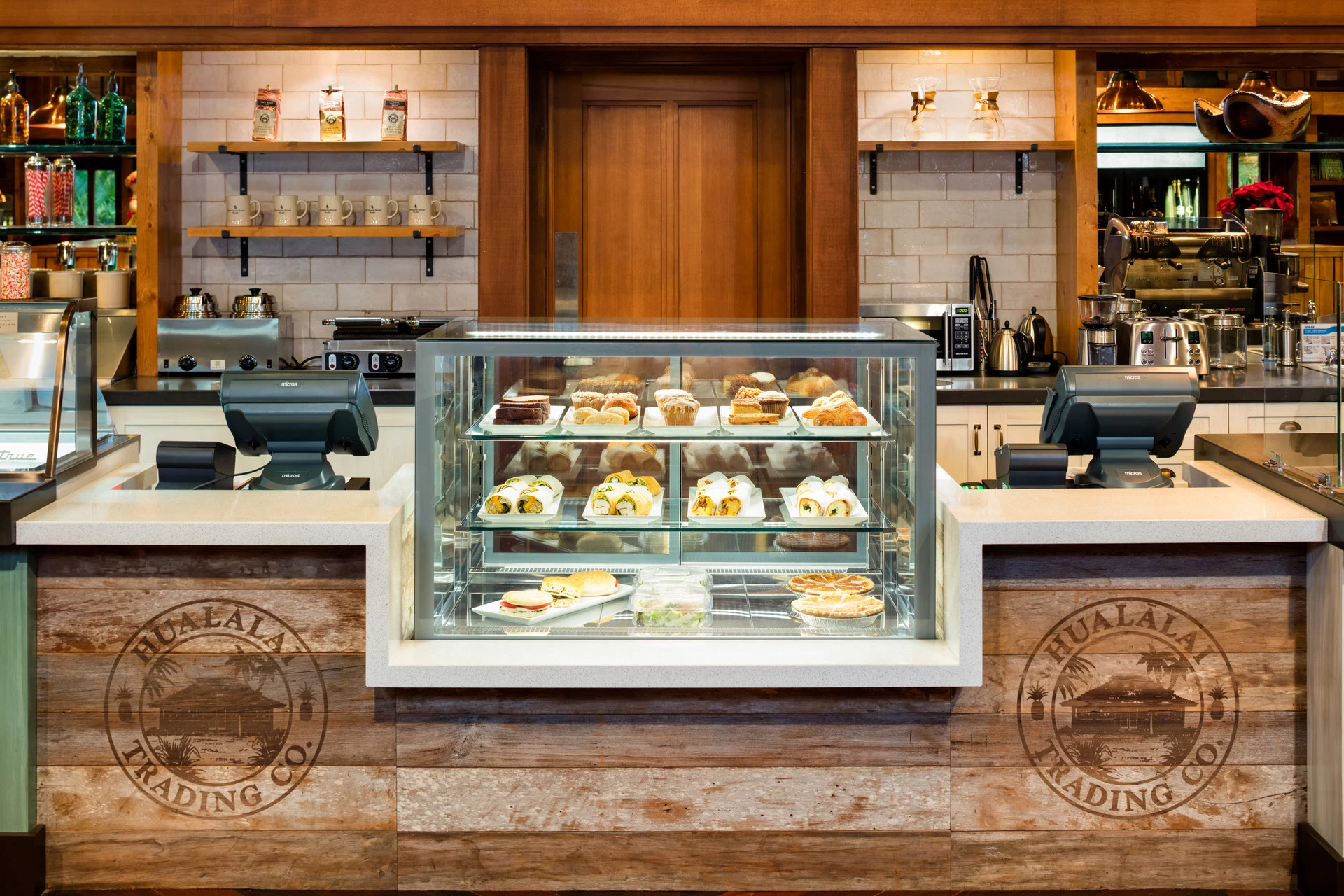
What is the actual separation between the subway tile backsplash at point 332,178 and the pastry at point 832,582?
280cm

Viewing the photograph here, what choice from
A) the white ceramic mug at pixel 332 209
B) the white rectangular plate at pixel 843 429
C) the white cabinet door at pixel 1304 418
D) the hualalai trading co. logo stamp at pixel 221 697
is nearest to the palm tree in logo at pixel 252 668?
the hualalai trading co. logo stamp at pixel 221 697

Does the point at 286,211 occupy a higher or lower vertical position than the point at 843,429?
higher

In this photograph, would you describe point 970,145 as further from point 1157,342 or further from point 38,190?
point 38,190

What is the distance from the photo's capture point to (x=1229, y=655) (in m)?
2.39

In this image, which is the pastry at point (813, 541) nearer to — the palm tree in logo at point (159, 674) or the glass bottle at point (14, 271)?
the palm tree in logo at point (159, 674)

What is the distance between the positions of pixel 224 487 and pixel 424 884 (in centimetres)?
103

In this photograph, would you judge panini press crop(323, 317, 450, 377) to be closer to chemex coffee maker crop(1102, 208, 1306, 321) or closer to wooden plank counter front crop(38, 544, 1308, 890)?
wooden plank counter front crop(38, 544, 1308, 890)

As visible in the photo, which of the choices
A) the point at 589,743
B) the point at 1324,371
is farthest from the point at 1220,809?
the point at 589,743

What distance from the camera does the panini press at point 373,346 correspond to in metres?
4.51

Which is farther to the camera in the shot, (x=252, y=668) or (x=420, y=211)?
(x=420, y=211)

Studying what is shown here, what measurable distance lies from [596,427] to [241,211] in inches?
112

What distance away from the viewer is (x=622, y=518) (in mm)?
2496

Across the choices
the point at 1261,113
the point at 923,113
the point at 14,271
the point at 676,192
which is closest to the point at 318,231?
the point at 14,271

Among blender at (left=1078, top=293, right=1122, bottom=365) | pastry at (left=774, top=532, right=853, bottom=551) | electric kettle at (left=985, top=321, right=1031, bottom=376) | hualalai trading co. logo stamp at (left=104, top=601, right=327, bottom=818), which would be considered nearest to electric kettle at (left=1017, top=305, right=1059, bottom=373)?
electric kettle at (left=985, top=321, right=1031, bottom=376)
